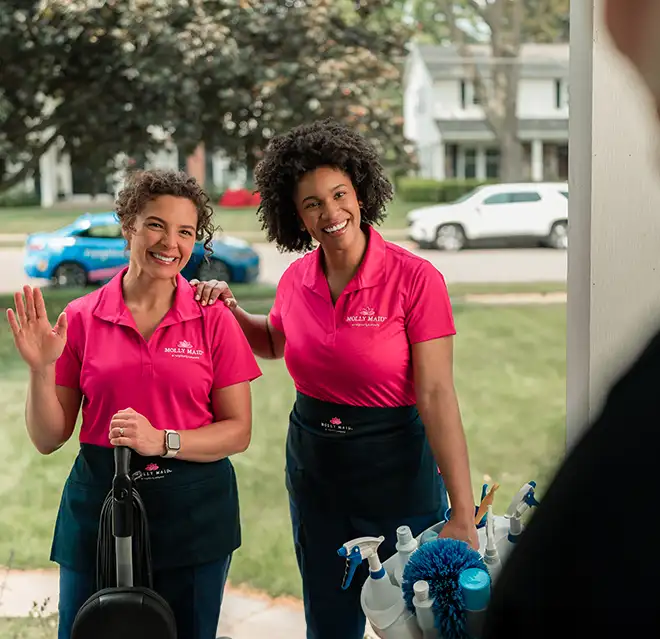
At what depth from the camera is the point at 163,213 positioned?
1581mm

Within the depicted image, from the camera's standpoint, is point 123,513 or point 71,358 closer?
point 123,513

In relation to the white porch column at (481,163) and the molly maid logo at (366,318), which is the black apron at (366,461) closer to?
the molly maid logo at (366,318)

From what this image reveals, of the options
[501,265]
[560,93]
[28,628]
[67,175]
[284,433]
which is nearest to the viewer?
[28,628]

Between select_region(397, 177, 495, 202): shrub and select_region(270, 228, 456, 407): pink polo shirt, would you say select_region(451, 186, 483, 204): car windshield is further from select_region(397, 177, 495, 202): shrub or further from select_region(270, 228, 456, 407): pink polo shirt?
select_region(270, 228, 456, 407): pink polo shirt

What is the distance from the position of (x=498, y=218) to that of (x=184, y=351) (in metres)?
4.03

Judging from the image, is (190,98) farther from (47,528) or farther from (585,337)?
(585,337)

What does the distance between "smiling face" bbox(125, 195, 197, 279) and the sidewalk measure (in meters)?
1.43

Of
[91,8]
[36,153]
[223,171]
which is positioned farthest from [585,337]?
[36,153]

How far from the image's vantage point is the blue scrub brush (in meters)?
1.26

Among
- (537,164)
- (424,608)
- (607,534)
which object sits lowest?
(424,608)

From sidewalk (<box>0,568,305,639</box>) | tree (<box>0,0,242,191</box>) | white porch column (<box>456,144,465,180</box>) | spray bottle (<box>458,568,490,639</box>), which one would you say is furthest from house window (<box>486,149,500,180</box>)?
spray bottle (<box>458,568,490,639</box>)

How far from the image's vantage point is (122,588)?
1456mm

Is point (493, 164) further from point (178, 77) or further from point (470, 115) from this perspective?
point (178, 77)

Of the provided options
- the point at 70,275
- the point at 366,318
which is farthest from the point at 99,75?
the point at 366,318
